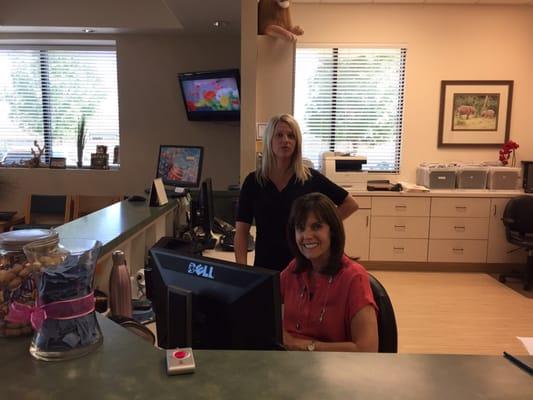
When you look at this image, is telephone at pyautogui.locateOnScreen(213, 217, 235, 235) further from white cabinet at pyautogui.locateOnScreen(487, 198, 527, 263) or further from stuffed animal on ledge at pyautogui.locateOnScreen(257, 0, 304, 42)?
white cabinet at pyautogui.locateOnScreen(487, 198, 527, 263)

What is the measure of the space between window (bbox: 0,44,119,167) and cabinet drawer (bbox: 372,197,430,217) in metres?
3.27

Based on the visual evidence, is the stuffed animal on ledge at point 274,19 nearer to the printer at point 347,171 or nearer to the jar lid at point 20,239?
the printer at point 347,171

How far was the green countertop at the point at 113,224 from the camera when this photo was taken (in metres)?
1.96

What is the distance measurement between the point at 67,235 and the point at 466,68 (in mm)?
4790

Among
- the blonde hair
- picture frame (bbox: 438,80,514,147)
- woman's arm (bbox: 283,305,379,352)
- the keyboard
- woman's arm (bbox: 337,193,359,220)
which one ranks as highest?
picture frame (bbox: 438,80,514,147)

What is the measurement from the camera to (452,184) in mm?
4887

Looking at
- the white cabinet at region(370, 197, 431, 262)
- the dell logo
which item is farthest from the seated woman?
the white cabinet at region(370, 197, 431, 262)

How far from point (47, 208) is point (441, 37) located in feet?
16.6

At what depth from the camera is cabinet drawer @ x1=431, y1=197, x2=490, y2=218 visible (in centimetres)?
474

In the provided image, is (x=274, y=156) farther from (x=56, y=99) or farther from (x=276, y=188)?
(x=56, y=99)

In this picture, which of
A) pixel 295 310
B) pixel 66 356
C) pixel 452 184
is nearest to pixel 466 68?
pixel 452 184

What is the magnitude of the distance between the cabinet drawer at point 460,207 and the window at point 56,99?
3894mm

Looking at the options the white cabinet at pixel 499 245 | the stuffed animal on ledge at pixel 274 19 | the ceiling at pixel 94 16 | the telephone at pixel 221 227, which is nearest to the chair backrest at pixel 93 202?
the ceiling at pixel 94 16

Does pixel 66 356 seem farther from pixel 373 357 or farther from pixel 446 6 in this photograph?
pixel 446 6
